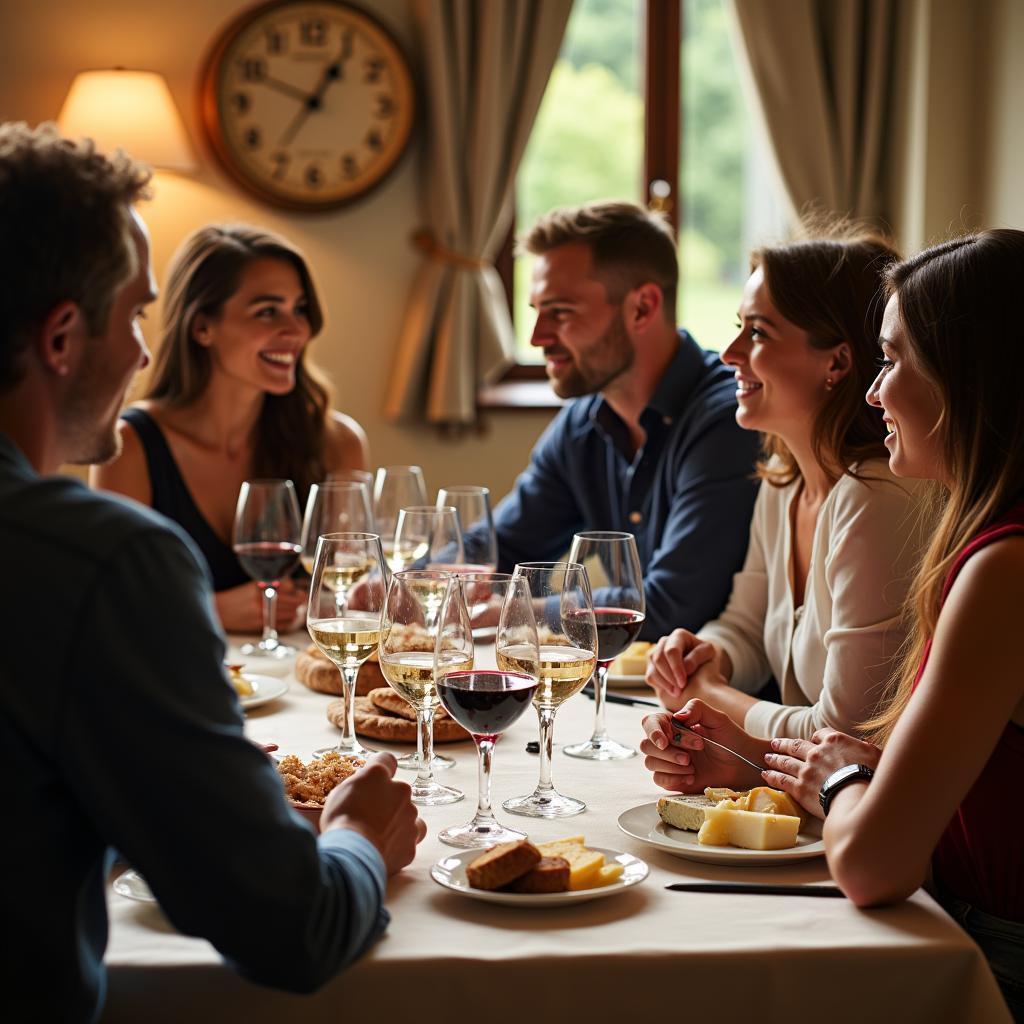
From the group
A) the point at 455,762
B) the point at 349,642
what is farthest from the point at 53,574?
the point at 455,762

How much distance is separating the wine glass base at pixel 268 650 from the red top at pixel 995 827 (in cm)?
122

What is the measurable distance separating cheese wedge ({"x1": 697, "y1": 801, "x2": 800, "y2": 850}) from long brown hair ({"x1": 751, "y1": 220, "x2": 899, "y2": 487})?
0.75m

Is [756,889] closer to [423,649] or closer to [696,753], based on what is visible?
[696,753]

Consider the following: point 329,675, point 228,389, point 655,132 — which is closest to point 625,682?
point 329,675

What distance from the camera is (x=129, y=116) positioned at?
13.4 ft

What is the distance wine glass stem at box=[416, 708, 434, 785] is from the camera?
4.70 ft

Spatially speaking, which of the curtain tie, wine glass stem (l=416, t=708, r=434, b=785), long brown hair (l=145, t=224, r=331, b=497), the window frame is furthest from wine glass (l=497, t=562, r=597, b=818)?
the window frame

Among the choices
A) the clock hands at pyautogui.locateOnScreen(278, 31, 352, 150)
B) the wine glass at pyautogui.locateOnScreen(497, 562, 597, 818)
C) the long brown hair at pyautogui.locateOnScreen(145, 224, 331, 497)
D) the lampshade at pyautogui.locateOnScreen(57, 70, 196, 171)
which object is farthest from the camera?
the clock hands at pyautogui.locateOnScreen(278, 31, 352, 150)

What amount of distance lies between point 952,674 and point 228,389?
217 cm

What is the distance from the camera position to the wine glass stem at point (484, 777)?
1289 millimetres

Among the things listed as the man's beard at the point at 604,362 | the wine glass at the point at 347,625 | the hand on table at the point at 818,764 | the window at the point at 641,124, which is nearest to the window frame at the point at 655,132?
the window at the point at 641,124

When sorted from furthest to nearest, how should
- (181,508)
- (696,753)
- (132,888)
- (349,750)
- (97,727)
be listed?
(181,508) → (349,750) → (696,753) → (132,888) → (97,727)

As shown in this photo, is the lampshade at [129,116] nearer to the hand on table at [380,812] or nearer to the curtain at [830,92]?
the curtain at [830,92]

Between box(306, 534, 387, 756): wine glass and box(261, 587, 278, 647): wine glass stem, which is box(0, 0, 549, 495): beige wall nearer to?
box(261, 587, 278, 647): wine glass stem
